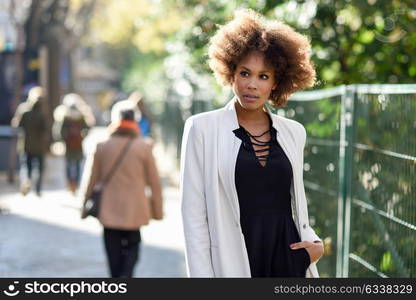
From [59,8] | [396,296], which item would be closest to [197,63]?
[396,296]

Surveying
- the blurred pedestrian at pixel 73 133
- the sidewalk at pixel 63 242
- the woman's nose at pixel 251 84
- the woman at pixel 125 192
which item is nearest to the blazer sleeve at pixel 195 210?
the woman's nose at pixel 251 84

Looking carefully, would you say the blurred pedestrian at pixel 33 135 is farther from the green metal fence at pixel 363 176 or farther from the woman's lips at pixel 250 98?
the woman's lips at pixel 250 98

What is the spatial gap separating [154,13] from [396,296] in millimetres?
8300

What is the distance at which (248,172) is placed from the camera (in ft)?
14.1

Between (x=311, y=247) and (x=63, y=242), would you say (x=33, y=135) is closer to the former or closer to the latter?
(x=63, y=242)

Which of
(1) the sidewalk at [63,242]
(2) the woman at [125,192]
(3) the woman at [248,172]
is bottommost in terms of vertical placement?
(1) the sidewalk at [63,242]

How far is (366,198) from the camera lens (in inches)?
280

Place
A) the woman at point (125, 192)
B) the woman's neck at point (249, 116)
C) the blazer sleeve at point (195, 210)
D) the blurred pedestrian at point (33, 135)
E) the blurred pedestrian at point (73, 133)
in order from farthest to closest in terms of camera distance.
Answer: the blurred pedestrian at point (73, 133) < the blurred pedestrian at point (33, 135) < the woman at point (125, 192) < the woman's neck at point (249, 116) < the blazer sleeve at point (195, 210)

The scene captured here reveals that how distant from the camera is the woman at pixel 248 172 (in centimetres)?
427

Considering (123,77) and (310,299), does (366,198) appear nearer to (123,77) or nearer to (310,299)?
(310,299)

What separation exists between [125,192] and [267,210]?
4565 mm

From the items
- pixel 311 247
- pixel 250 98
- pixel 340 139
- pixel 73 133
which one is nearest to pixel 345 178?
pixel 340 139

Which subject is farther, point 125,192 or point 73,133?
point 73,133

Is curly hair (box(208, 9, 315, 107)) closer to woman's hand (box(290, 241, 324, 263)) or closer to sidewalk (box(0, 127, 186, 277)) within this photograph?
woman's hand (box(290, 241, 324, 263))
